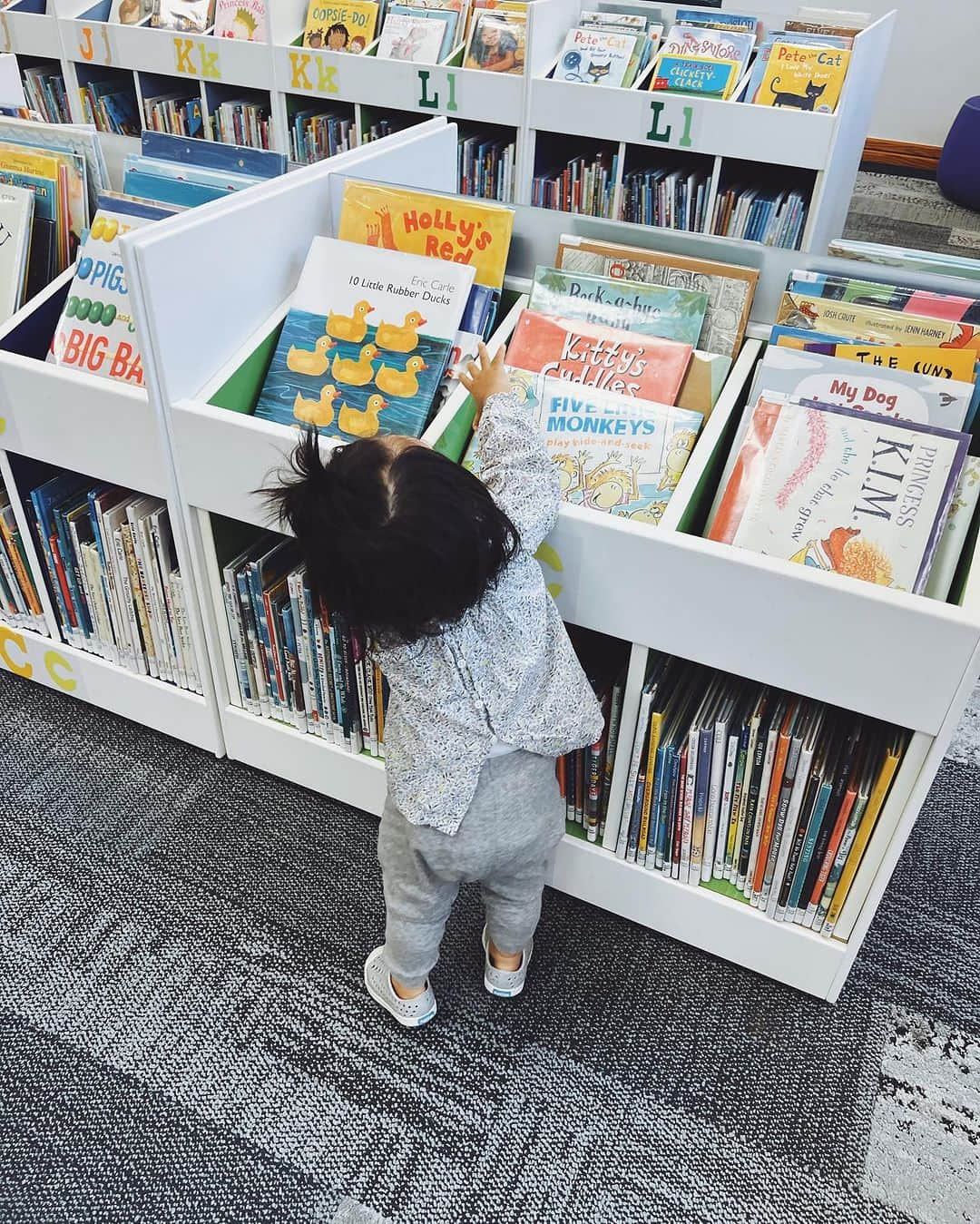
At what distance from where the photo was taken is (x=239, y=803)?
1.65m

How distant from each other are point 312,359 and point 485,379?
1.00 ft

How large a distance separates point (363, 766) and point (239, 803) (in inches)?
10.8

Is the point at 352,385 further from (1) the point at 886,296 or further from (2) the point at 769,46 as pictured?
(2) the point at 769,46

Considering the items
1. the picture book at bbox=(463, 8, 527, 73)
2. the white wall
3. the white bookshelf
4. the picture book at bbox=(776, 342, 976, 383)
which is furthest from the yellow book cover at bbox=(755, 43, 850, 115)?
the white wall

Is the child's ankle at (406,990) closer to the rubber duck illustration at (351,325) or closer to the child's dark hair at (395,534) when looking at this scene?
the child's dark hair at (395,534)

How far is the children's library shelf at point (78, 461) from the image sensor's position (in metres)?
1.40

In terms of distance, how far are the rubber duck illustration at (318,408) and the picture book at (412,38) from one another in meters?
Result: 2.30

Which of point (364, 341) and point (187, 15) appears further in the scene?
point (187, 15)

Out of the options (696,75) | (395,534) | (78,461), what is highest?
(696,75)

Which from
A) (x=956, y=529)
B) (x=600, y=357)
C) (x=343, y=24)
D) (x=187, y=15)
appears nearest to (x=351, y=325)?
(x=600, y=357)

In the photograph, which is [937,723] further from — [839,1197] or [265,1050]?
[265,1050]

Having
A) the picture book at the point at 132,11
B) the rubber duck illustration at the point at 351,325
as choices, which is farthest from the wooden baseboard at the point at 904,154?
the rubber duck illustration at the point at 351,325

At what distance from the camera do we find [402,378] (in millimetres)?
1356

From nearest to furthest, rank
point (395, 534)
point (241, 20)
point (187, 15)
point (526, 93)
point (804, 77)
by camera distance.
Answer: point (395, 534) → point (804, 77) → point (526, 93) → point (241, 20) → point (187, 15)
